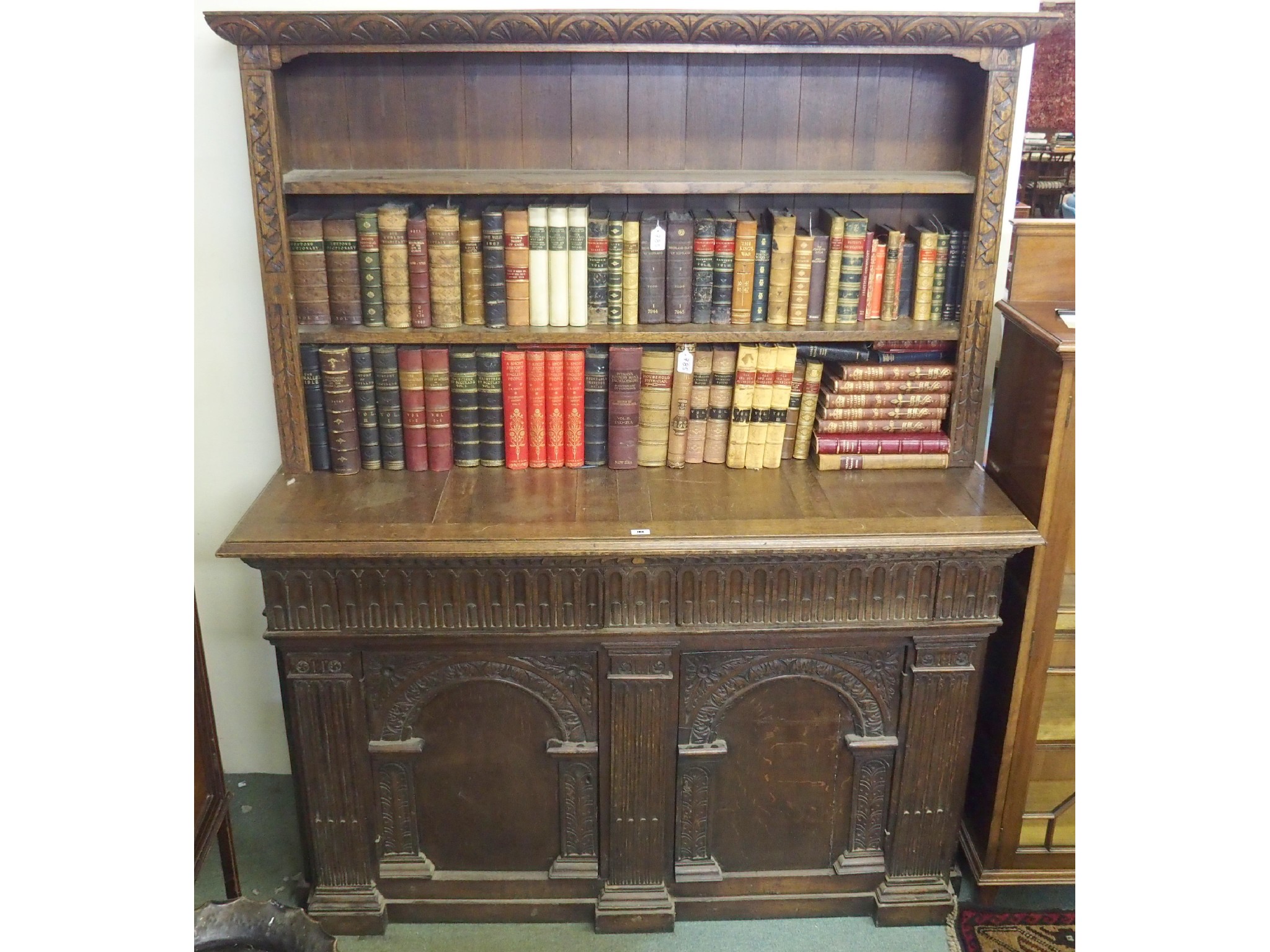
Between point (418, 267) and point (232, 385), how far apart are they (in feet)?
1.97

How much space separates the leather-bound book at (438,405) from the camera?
83.4 inches

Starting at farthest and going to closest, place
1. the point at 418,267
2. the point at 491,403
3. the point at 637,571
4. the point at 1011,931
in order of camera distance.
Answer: the point at 1011,931 < the point at 491,403 < the point at 418,267 < the point at 637,571

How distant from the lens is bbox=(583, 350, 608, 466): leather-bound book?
2148mm

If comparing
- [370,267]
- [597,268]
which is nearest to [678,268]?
[597,268]

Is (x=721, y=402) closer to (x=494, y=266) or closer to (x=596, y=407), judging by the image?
(x=596, y=407)

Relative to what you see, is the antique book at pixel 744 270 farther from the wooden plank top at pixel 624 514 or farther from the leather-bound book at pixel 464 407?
the leather-bound book at pixel 464 407

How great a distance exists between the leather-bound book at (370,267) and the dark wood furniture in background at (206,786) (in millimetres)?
701

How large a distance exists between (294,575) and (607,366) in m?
0.77

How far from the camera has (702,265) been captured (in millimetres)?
2090

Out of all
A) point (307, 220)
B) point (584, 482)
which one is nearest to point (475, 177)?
point (307, 220)

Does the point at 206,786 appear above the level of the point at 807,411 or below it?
below

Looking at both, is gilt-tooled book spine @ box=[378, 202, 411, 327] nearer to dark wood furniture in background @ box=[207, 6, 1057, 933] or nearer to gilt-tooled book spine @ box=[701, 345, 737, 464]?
dark wood furniture in background @ box=[207, 6, 1057, 933]

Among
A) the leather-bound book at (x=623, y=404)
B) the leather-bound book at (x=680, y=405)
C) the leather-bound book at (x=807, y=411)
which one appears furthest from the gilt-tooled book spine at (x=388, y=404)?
the leather-bound book at (x=807, y=411)

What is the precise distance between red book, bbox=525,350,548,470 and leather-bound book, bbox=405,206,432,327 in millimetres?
231
